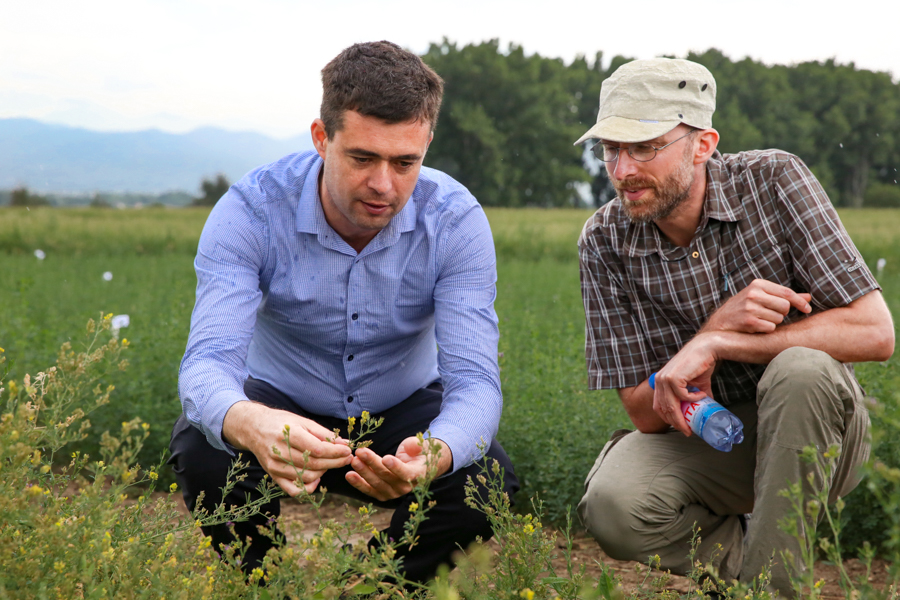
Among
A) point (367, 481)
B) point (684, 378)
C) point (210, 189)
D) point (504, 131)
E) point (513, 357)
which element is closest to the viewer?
point (367, 481)

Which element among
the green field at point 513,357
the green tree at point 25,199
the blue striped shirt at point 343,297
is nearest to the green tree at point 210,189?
the green tree at point 25,199

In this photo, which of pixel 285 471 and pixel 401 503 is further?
pixel 401 503

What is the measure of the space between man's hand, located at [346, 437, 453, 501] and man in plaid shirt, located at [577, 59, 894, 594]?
800 mm

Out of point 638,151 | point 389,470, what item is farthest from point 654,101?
point 389,470

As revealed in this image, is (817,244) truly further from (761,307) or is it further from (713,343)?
(713,343)

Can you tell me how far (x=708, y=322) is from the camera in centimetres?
248

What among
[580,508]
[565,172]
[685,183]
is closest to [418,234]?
[685,183]

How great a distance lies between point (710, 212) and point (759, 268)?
24cm

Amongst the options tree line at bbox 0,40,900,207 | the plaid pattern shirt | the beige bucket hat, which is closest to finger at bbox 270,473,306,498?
the plaid pattern shirt

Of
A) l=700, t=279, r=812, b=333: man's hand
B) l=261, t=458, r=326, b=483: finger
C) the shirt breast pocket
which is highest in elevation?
the shirt breast pocket

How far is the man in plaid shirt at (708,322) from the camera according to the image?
90.7 inches

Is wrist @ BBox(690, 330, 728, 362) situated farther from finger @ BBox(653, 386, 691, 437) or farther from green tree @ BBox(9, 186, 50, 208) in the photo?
green tree @ BBox(9, 186, 50, 208)

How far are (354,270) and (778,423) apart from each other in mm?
1368

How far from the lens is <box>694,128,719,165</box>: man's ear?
2.57 metres
